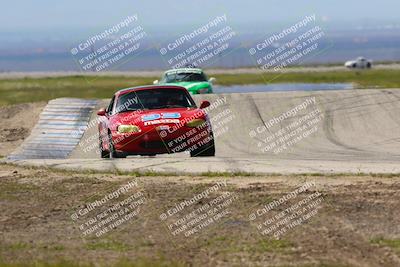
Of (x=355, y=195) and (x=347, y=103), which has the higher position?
(x=355, y=195)

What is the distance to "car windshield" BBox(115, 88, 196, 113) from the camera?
17.5 metres

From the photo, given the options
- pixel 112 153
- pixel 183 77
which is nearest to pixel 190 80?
pixel 183 77

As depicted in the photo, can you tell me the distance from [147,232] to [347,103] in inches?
684

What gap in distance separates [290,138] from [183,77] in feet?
28.3

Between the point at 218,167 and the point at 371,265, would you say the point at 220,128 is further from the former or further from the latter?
the point at 371,265

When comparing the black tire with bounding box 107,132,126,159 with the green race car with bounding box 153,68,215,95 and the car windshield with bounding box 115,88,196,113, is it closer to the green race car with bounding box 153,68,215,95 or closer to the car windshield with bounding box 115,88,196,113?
the car windshield with bounding box 115,88,196,113

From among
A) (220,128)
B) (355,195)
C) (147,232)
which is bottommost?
(220,128)

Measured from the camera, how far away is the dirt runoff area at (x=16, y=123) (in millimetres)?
24391

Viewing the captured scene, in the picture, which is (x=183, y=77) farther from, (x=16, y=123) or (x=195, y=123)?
(x=195, y=123)

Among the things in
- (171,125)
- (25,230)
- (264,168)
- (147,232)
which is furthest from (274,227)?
(171,125)

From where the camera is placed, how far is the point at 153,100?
17.7m

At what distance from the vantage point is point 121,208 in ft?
37.6

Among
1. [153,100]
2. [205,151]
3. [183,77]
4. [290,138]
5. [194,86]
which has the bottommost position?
[290,138]

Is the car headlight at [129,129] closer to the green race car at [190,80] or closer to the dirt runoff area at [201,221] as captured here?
the dirt runoff area at [201,221]
